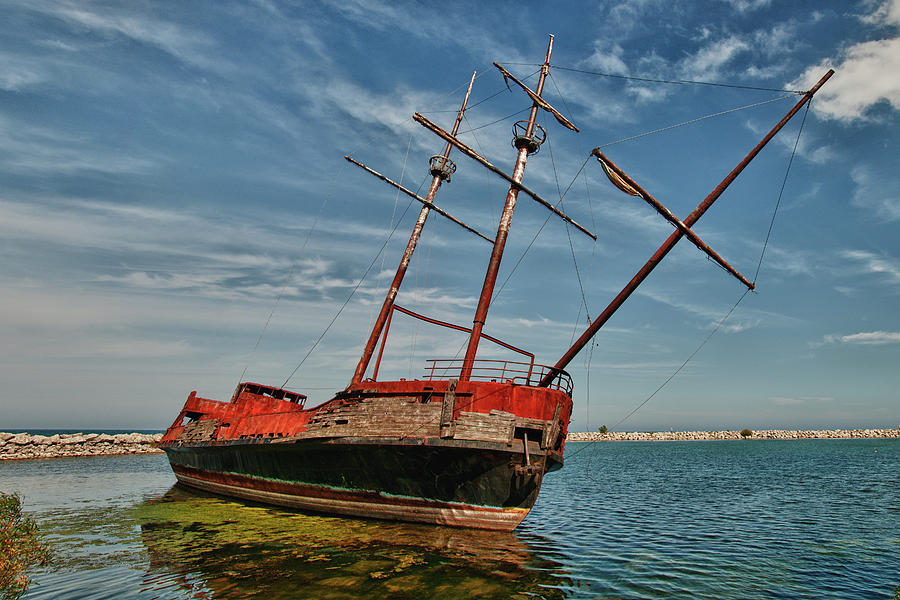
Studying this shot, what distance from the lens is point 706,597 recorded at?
821 centimetres

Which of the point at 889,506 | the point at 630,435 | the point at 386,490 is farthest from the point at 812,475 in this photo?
the point at 630,435

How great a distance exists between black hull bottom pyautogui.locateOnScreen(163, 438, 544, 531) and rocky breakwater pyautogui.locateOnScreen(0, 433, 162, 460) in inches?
1352

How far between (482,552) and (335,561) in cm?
333

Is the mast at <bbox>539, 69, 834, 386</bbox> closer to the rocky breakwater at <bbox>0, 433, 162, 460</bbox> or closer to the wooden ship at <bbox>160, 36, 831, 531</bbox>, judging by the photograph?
the wooden ship at <bbox>160, 36, 831, 531</bbox>

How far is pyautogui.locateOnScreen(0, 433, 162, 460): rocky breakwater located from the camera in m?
41.3

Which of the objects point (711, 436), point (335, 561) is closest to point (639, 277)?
point (335, 561)

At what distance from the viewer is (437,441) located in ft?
38.0

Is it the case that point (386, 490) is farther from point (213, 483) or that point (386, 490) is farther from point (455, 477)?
point (213, 483)

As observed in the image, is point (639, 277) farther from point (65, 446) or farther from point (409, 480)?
point (65, 446)

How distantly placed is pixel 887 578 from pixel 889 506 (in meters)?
11.5

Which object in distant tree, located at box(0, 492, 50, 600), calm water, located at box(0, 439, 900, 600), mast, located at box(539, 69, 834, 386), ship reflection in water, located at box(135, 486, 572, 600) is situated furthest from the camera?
mast, located at box(539, 69, 834, 386)

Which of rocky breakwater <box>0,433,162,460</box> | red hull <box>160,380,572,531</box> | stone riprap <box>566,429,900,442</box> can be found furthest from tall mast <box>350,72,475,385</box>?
stone riprap <box>566,429,900,442</box>

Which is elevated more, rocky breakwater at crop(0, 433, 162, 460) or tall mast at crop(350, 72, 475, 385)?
tall mast at crop(350, 72, 475, 385)

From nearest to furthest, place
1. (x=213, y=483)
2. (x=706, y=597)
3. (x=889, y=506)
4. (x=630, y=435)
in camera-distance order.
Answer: (x=706, y=597) < (x=889, y=506) < (x=213, y=483) < (x=630, y=435)
